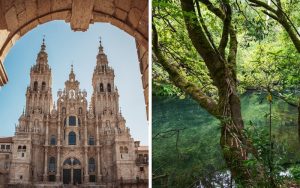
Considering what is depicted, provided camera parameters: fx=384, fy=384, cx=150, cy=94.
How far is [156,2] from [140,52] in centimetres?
41

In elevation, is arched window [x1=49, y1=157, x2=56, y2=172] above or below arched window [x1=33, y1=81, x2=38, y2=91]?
below

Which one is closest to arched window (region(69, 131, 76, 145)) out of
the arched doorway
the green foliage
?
Answer: the arched doorway

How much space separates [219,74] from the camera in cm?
327

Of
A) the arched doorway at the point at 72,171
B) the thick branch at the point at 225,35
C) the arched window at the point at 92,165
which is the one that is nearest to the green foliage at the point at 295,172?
the thick branch at the point at 225,35

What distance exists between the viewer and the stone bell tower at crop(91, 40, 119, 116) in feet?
76.2

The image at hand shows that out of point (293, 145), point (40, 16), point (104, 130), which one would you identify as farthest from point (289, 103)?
point (104, 130)

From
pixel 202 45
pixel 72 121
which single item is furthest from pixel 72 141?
pixel 202 45

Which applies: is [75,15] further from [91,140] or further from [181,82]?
[91,140]

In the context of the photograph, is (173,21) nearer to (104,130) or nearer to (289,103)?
(289,103)

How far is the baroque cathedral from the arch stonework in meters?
16.9

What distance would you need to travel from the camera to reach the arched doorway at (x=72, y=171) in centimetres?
2031

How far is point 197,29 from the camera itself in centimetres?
341

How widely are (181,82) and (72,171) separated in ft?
59.9

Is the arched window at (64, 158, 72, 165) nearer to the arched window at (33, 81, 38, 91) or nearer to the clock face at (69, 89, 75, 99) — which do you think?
the clock face at (69, 89, 75, 99)
